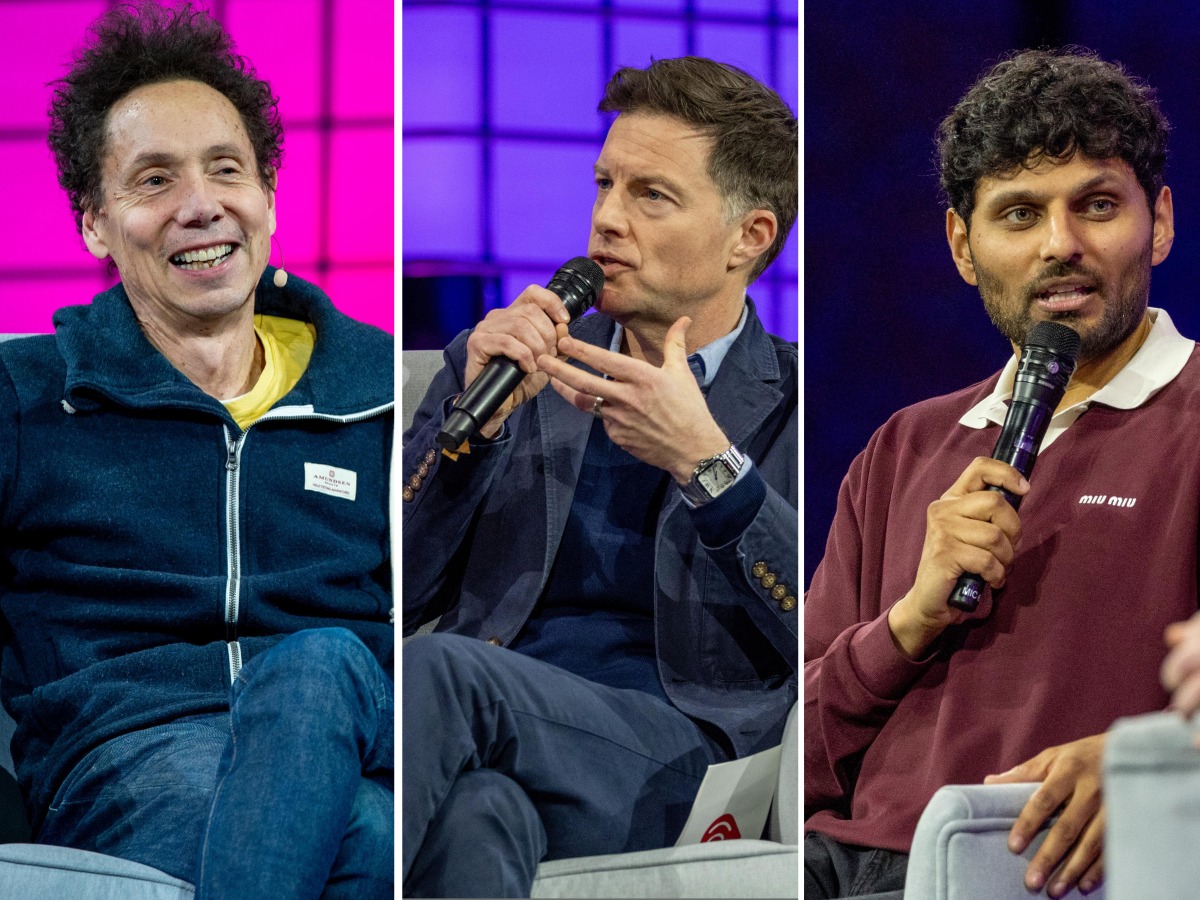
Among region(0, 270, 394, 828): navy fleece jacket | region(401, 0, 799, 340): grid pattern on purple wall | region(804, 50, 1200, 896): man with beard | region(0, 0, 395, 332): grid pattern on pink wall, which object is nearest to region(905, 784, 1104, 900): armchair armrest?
region(804, 50, 1200, 896): man with beard

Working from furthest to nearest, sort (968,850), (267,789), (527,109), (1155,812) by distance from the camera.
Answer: (527,109) < (267,789) < (968,850) < (1155,812)

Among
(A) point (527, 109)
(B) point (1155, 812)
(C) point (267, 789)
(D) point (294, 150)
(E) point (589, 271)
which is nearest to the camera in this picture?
(B) point (1155, 812)

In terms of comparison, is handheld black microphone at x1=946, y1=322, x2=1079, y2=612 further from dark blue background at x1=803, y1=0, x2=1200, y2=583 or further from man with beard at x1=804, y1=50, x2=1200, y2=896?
dark blue background at x1=803, y1=0, x2=1200, y2=583

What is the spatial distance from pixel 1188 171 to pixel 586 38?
1.11 meters

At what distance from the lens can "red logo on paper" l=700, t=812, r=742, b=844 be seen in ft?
7.83

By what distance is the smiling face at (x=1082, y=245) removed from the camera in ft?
7.43

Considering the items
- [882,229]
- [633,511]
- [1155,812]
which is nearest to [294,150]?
A: [633,511]

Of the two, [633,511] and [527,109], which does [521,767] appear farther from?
[527,109]

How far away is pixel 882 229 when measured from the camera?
2.50 meters

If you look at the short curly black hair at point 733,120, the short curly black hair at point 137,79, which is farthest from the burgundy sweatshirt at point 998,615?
the short curly black hair at point 137,79

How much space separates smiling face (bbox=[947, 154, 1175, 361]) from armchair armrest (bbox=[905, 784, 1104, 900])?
85 centimetres

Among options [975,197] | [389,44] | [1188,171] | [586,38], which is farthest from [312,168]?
[1188,171]

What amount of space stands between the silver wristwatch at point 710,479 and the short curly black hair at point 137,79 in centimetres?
102

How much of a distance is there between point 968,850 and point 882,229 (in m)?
1.19
